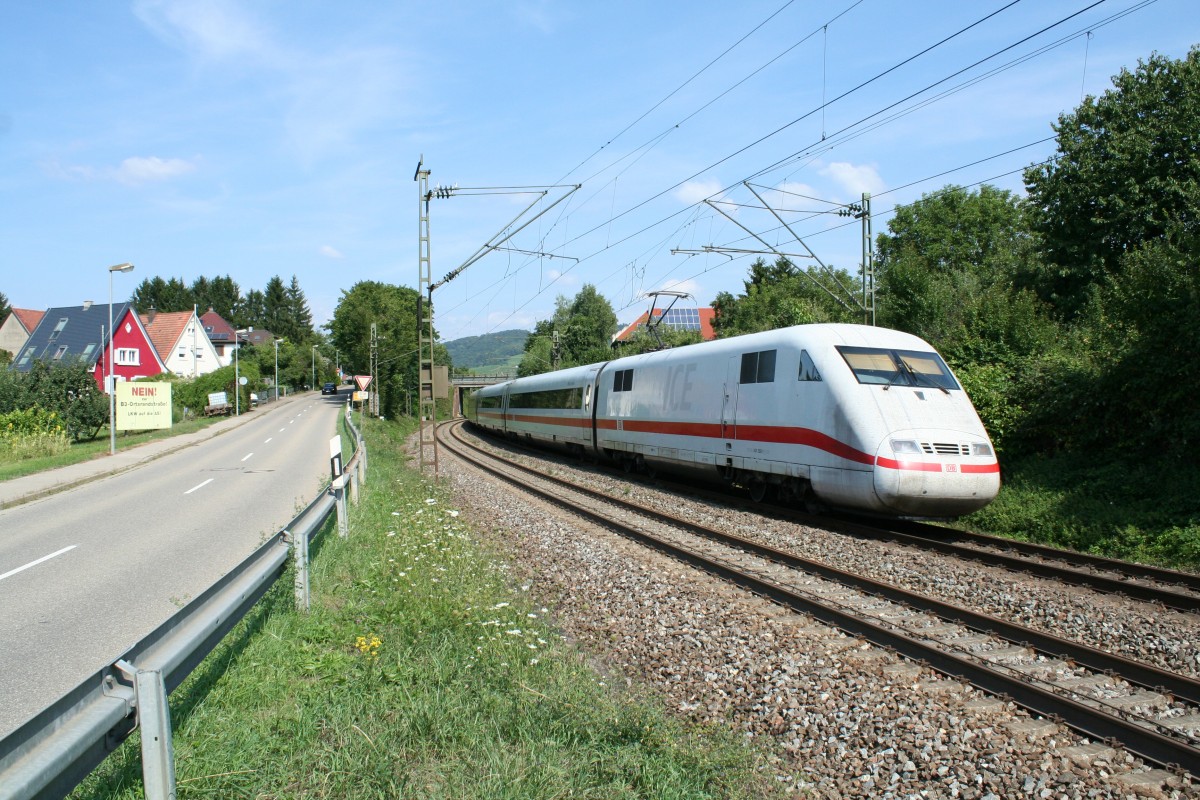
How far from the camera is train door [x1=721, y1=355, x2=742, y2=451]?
14680 millimetres

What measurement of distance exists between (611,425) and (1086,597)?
1469 cm

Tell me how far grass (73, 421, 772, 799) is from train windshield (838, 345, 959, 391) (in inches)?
261

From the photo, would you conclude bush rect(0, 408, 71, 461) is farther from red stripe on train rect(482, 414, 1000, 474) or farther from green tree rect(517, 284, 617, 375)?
green tree rect(517, 284, 617, 375)

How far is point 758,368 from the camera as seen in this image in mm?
14008

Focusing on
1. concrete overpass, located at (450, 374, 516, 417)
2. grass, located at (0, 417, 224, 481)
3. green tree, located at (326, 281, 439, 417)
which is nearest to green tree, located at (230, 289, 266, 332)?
green tree, located at (326, 281, 439, 417)

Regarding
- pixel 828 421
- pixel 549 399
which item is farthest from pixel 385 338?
pixel 828 421

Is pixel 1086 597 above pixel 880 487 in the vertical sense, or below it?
below

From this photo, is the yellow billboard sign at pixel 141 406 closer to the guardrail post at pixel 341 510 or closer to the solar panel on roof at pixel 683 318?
the guardrail post at pixel 341 510

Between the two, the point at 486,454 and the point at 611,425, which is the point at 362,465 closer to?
the point at 611,425

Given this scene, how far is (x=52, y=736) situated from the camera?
2805 millimetres

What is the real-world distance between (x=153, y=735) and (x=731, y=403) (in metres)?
12.4

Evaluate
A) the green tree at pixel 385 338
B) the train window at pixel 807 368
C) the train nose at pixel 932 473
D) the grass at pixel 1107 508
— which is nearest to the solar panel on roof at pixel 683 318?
the green tree at pixel 385 338

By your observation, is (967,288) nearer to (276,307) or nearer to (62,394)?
(62,394)

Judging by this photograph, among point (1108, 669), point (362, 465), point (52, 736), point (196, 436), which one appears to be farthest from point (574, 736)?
point (196, 436)
